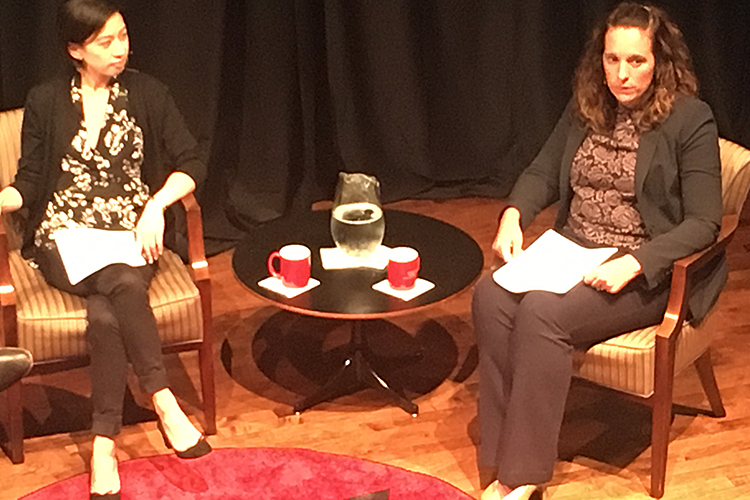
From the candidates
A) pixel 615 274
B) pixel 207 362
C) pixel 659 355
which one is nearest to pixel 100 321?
pixel 207 362

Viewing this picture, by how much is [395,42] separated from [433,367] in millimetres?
1590

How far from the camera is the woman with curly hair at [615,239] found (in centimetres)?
303

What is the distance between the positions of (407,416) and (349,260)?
493 millimetres

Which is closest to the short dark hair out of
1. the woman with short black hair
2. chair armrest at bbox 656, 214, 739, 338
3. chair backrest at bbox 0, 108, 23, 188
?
the woman with short black hair

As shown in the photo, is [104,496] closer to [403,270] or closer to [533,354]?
[403,270]

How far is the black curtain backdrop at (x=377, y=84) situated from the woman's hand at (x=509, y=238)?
1.56m

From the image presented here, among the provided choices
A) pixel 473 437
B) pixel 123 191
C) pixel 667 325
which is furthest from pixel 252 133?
pixel 667 325

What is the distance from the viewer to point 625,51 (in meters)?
3.06

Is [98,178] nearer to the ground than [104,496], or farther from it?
farther from it

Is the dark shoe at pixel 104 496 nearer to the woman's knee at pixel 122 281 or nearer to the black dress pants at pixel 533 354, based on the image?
the woman's knee at pixel 122 281

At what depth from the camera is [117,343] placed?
3.17 meters

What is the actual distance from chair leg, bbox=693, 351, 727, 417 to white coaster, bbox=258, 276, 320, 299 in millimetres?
1084

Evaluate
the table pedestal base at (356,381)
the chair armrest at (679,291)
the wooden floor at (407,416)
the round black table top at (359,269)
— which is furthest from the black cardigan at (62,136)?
the chair armrest at (679,291)

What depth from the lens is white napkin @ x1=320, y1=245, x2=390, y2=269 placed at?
11.3ft
